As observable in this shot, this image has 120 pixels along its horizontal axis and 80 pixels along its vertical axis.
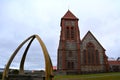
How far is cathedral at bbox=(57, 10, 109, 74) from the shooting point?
184 feet

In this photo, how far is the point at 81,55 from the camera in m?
57.4

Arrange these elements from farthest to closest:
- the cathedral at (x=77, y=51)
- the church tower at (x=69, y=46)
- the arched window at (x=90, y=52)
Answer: the arched window at (x=90, y=52) < the cathedral at (x=77, y=51) < the church tower at (x=69, y=46)

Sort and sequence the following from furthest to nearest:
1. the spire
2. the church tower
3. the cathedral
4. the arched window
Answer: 1. the spire
2. the arched window
3. the cathedral
4. the church tower

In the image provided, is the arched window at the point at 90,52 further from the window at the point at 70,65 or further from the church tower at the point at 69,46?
the window at the point at 70,65

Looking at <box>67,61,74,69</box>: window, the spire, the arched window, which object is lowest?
<box>67,61,74,69</box>: window

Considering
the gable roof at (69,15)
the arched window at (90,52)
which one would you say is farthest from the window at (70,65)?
the gable roof at (69,15)

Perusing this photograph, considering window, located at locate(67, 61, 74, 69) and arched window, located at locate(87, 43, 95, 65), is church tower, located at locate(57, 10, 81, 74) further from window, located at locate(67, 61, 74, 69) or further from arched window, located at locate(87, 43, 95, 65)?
arched window, located at locate(87, 43, 95, 65)

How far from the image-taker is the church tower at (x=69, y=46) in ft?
183

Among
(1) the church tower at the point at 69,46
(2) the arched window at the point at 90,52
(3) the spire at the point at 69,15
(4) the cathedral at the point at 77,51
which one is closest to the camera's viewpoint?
(1) the church tower at the point at 69,46

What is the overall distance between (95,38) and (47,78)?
162ft

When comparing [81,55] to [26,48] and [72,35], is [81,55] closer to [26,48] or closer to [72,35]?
[72,35]

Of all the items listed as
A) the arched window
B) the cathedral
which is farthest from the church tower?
the arched window

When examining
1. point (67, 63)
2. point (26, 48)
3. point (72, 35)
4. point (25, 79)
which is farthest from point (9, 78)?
point (72, 35)

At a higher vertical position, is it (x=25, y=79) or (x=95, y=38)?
(x=95, y=38)
